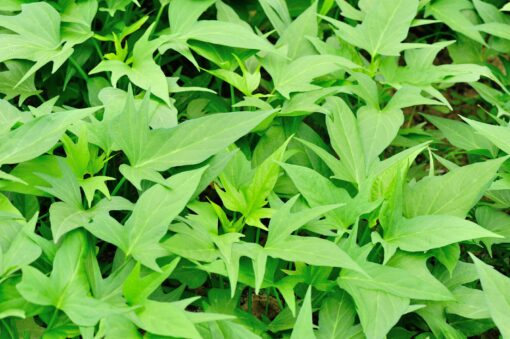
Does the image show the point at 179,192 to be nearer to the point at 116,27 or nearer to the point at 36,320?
the point at 36,320


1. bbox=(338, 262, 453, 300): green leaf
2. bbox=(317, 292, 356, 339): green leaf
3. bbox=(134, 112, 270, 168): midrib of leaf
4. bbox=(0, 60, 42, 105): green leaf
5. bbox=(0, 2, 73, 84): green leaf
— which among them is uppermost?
bbox=(0, 2, 73, 84): green leaf

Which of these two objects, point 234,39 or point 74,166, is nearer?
point 74,166

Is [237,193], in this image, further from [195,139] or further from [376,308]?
[376,308]

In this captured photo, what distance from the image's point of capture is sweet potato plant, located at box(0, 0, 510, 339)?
4.83 feet

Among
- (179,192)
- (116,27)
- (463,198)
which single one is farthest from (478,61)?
(179,192)

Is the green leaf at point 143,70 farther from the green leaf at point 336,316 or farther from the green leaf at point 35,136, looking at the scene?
the green leaf at point 336,316

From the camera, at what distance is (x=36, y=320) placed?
179 cm

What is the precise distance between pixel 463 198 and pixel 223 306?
0.65 metres

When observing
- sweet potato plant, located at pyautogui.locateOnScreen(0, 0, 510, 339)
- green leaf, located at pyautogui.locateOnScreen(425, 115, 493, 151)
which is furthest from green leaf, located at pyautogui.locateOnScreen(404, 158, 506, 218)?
green leaf, located at pyautogui.locateOnScreen(425, 115, 493, 151)

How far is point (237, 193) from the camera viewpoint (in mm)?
1715

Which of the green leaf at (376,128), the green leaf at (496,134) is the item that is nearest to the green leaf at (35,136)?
the green leaf at (376,128)

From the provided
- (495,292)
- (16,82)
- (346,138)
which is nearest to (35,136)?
(16,82)

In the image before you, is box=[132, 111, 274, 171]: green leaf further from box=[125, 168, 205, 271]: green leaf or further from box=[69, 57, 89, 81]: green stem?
box=[69, 57, 89, 81]: green stem

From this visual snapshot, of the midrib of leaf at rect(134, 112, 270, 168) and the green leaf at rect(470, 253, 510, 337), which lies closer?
the green leaf at rect(470, 253, 510, 337)
